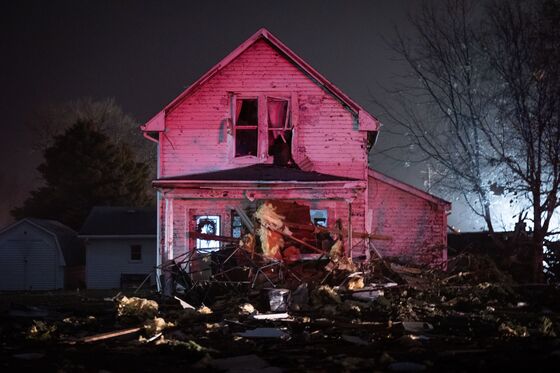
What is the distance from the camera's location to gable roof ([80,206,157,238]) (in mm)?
33500

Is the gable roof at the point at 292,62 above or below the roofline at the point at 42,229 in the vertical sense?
above

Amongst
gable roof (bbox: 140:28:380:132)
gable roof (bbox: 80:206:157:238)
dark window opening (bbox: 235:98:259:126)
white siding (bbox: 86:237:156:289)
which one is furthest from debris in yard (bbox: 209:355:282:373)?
white siding (bbox: 86:237:156:289)

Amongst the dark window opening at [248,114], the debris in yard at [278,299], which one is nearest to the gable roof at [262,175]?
the dark window opening at [248,114]

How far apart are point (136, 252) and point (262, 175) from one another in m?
18.1

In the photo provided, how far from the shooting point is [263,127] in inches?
751

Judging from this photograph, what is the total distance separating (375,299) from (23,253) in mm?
26823

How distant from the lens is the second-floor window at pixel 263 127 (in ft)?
62.6

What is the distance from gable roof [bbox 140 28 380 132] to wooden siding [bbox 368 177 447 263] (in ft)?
11.0

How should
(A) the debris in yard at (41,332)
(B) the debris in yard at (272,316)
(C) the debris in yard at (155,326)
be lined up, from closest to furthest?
1. (A) the debris in yard at (41,332)
2. (C) the debris in yard at (155,326)
3. (B) the debris in yard at (272,316)

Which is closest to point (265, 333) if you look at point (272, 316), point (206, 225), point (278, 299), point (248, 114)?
point (272, 316)

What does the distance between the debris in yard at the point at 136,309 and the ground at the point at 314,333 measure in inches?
0.9

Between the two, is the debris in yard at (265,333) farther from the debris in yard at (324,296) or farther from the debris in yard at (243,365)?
the debris in yard at (324,296)

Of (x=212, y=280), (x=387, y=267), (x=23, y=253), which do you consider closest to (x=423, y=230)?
(x=387, y=267)

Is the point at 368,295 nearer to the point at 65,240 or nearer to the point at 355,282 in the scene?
the point at 355,282
